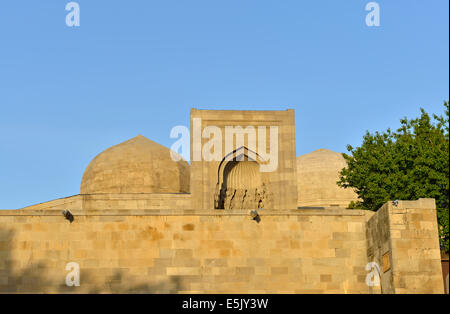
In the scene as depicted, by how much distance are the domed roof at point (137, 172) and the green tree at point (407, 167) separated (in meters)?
11.3

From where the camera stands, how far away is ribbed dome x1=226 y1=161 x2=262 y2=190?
25422 mm

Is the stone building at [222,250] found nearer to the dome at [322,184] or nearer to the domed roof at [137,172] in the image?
the domed roof at [137,172]

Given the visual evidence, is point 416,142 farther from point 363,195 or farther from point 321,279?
point 321,279

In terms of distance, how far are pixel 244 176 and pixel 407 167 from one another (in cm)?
734

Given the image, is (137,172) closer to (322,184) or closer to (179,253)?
(322,184)

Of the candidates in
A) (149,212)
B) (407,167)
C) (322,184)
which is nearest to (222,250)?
(149,212)

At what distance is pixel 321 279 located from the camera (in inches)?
715

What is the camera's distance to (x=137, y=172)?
38.2m

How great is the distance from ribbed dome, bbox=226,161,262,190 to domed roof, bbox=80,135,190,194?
12.6m

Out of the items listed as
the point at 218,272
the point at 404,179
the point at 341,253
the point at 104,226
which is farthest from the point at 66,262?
the point at 404,179

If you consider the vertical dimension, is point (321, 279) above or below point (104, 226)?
below

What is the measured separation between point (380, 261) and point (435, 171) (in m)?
9.69

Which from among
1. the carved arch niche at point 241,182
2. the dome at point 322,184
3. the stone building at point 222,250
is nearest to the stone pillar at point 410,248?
the stone building at point 222,250

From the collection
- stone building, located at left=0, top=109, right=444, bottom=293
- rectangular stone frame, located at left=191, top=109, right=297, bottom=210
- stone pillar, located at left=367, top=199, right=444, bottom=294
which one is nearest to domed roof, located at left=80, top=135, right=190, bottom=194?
rectangular stone frame, located at left=191, top=109, right=297, bottom=210
